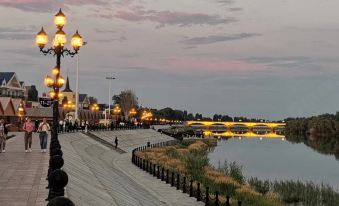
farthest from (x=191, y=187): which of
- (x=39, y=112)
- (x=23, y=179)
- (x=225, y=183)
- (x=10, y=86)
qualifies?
(x=10, y=86)

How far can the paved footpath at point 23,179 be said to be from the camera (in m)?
12.9

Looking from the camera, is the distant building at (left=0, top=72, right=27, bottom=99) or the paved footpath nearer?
the paved footpath

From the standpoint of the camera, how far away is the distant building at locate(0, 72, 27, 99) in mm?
98275

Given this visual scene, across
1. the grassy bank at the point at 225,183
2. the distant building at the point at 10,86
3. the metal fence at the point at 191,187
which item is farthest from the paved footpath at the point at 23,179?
the distant building at the point at 10,86

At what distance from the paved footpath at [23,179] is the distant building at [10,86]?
253 feet

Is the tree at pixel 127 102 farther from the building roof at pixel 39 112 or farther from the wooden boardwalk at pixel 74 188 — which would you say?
the wooden boardwalk at pixel 74 188

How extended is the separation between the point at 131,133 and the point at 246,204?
64.1 meters

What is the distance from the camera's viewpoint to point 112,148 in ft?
186

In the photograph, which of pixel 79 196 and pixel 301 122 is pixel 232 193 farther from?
pixel 301 122

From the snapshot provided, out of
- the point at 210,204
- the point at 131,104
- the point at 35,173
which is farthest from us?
the point at 131,104

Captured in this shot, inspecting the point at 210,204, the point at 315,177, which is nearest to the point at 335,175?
the point at 315,177

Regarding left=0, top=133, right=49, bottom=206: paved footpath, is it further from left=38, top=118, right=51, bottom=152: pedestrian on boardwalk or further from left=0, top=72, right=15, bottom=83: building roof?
left=0, top=72, right=15, bottom=83: building roof

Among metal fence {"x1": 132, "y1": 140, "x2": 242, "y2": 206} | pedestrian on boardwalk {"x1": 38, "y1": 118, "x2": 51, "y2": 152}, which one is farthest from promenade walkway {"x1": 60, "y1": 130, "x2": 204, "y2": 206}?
pedestrian on boardwalk {"x1": 38, "y1": 118, "x2": 51, "y2": 152}

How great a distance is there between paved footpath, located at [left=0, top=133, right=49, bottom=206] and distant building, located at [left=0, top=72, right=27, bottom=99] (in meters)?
77.2
